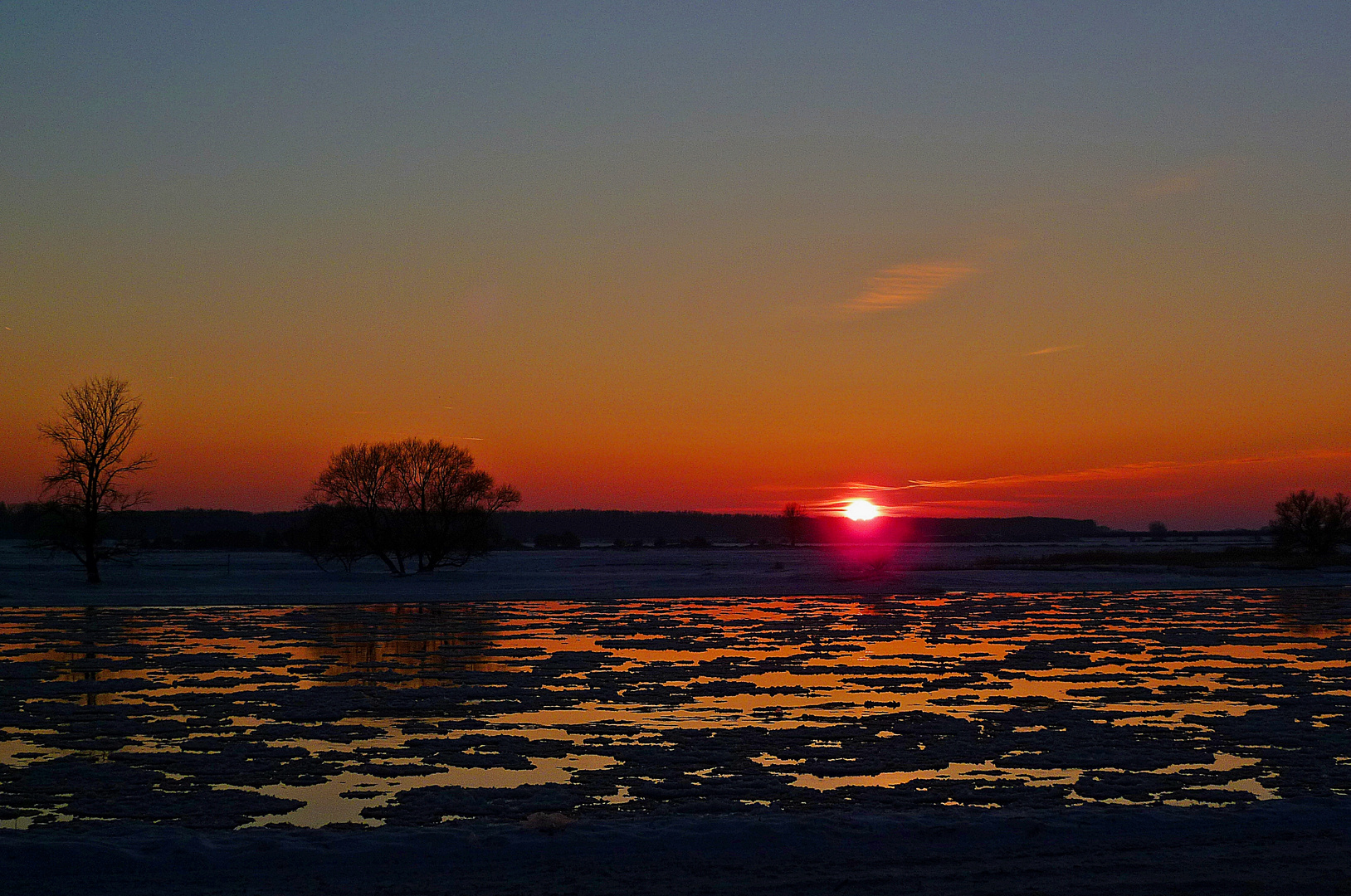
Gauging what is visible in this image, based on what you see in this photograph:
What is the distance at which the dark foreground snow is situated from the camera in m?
6.87

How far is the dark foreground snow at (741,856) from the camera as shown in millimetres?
6871

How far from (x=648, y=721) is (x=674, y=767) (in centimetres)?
267

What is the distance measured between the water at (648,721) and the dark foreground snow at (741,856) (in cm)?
61

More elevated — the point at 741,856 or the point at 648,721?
the point at 741,856

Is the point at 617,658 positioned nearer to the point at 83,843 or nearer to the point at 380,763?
the point at 380,763

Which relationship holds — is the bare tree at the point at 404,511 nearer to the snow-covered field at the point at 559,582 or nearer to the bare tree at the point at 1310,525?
the snow-covered field at the point at 559,582

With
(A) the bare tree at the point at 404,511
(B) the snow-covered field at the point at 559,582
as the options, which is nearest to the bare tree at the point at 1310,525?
(B) the snow-covered field at the point at 559,582

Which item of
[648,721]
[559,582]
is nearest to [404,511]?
[559,582]

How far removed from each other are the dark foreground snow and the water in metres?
0.61

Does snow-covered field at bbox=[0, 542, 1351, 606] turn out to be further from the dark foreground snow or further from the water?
the dark foreground snow

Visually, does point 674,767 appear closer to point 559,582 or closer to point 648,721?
point 648,721

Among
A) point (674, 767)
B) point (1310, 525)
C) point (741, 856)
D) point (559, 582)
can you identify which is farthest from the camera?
point (1310, 525)

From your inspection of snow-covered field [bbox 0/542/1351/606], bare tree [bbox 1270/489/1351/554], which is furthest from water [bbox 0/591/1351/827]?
bare tree [bbox 1270/489/1351/554]

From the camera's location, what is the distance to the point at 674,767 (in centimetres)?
1034
